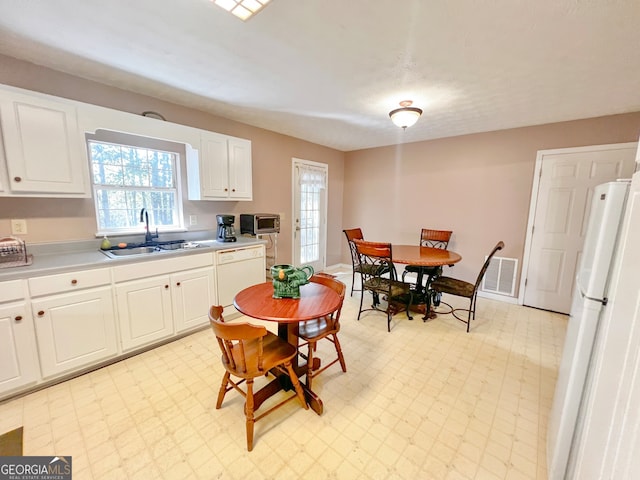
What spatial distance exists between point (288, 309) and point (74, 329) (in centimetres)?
171

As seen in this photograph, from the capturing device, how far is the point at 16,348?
1.77m

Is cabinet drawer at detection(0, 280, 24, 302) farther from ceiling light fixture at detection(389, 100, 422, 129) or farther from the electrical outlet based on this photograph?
ceiling light fixture at detection(389, 100, 422, 129)

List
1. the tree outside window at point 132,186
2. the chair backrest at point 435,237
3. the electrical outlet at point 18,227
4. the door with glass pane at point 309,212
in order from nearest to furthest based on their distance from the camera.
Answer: the electrical outlet at point 18,227 → the tree outside window at point 132,186 → the chair backrest at point 435,237 → the door with glass pane at point 309,212

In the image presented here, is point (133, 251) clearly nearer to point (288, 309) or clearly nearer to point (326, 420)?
point (288, 309)

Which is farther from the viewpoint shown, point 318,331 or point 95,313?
point 95,313

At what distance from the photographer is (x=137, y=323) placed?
2285 mm

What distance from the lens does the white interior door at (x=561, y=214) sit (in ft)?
9.83

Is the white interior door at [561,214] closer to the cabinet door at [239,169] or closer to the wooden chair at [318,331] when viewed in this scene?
the wooden chair at [318,331]

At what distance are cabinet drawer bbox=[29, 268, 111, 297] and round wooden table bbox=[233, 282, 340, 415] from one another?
1.17 m

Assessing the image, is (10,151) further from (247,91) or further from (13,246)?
(247,91)

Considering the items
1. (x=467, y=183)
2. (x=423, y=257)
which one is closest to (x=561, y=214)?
(x=467, y=183)

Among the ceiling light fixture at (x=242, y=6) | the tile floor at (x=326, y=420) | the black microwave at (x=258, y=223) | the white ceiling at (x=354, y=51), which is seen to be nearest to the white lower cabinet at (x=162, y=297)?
the tile floor at (x=326, y=420)

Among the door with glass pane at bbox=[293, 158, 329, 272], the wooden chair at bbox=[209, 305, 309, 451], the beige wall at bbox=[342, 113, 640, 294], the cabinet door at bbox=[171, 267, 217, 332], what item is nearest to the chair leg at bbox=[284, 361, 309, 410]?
the wooden chair at bbox=[209, 305, 309, 451]

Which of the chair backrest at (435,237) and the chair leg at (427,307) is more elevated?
the chair backrest at (435,237)
